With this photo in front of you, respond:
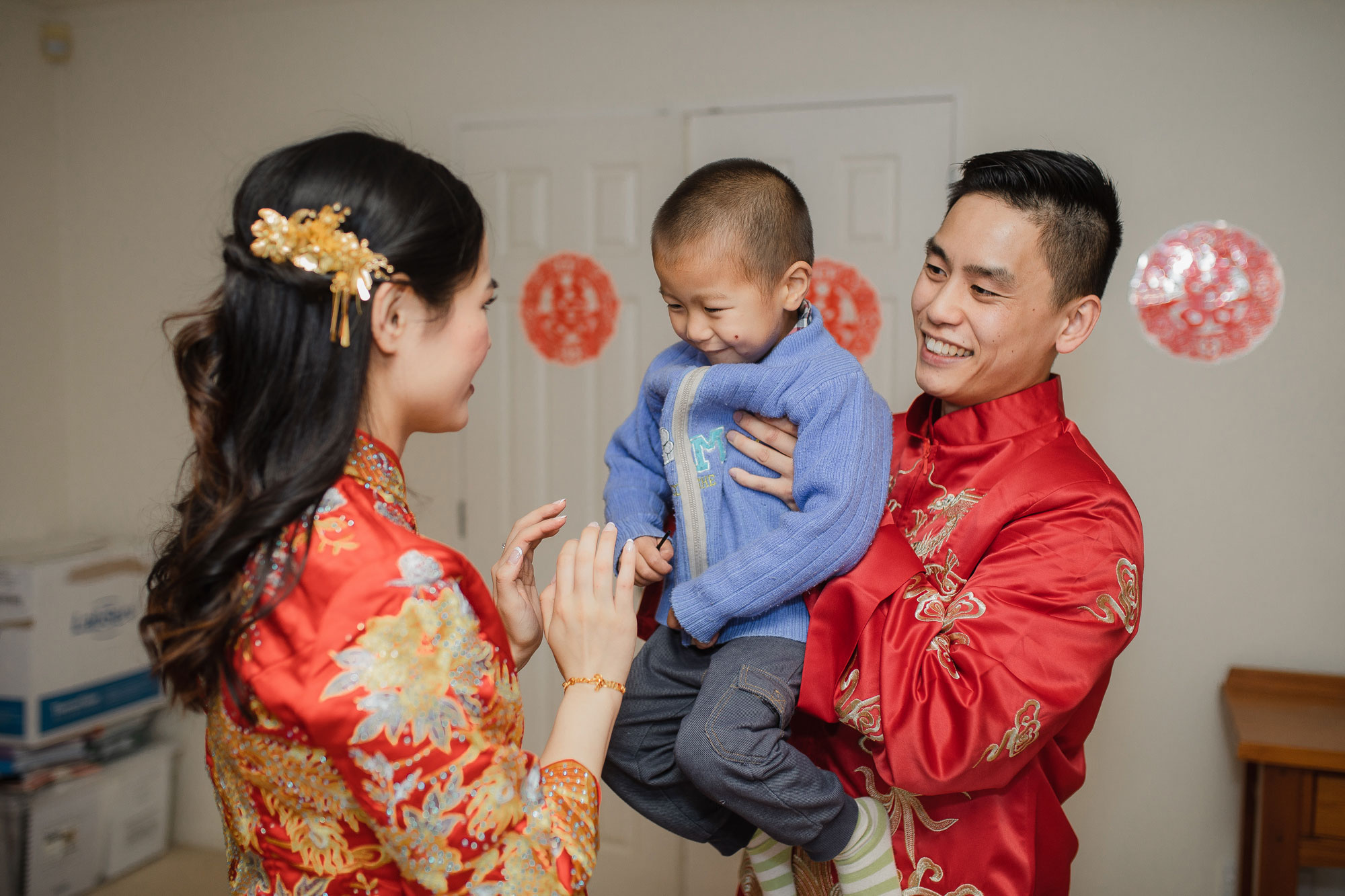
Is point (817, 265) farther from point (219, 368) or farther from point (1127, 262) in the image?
point (219, 368)

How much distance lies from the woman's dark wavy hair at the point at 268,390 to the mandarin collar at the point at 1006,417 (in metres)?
0.91

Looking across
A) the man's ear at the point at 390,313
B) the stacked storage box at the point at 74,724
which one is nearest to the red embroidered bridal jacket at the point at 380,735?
the man's ear at the point at 390,313

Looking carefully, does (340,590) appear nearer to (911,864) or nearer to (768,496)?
(768,496)

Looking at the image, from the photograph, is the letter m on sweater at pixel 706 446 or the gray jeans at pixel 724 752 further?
the letter m on sweater at pixel 706 446

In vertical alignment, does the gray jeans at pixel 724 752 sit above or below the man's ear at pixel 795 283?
below

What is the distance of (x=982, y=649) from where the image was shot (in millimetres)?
1296

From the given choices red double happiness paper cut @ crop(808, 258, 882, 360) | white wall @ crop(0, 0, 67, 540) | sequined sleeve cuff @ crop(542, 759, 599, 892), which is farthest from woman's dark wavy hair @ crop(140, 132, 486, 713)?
white wall @ crop(0, 0, 67, 540)

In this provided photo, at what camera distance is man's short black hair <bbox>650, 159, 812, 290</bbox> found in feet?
4.99

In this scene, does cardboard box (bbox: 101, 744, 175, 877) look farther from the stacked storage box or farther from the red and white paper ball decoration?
the red and white paper ball decoration

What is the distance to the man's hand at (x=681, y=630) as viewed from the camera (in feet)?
4.79

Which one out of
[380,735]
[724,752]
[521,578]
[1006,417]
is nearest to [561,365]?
[521,578]

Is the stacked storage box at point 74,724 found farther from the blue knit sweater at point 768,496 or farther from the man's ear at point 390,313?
the man's ear at point 390,313

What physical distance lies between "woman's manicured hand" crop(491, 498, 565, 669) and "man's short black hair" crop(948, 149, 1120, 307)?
2.77ft

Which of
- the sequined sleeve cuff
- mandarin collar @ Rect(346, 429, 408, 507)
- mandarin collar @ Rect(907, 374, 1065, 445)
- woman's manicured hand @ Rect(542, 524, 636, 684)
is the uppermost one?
mandarin collar @ Rect(907, 374, 1065, 445)
